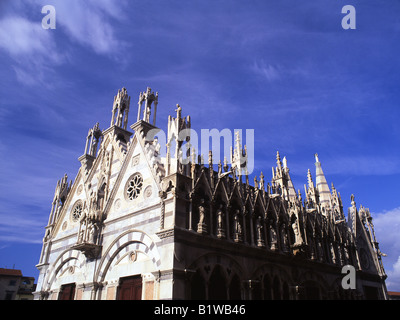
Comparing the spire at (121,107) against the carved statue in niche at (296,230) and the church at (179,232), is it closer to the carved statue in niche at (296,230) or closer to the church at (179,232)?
the church at (179,232)

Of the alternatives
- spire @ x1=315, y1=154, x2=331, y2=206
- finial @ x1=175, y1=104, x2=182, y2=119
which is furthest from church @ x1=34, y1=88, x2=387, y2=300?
spire @ x1=315, y1=154, x2=331, y2=206

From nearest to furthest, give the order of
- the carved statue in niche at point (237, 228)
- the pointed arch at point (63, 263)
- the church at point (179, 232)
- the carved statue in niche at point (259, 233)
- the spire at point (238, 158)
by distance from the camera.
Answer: the church at point (179, 232) → the carved statue in niche at point (237, 228) → the carved statue in niche at point (259, 233) → the spire at point (238, 158) → the pointed arch at point (63, 263)

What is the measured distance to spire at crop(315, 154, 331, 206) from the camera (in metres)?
34.7

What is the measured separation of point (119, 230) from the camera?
20.8 meters

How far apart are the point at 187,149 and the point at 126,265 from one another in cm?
738

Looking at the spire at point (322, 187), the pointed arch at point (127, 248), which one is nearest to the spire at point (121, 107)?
the pointed arch at point (127, 248)

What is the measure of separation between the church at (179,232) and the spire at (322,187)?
445 centimetres

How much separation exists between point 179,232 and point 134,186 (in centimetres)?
579

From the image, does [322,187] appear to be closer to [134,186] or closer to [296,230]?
[296,230]

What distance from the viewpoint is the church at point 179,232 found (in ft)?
58.0

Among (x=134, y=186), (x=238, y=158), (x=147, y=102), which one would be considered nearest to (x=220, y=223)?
(x=238, y=158)

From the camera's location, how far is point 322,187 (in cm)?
3566
